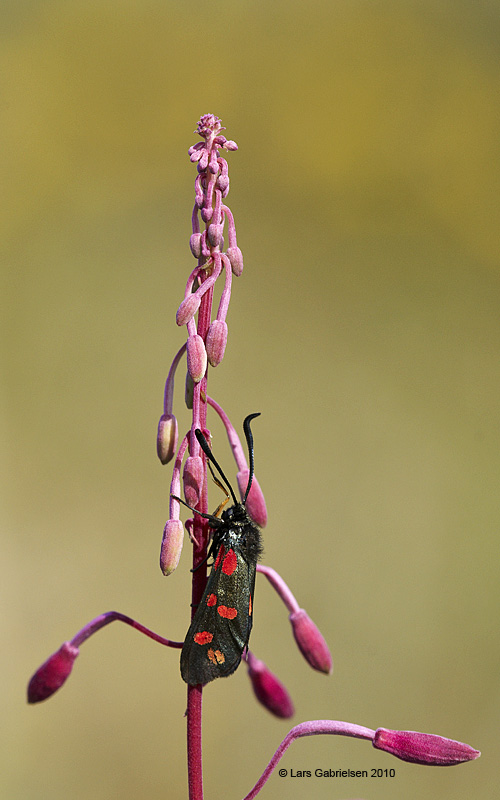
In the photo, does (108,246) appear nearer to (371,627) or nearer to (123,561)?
(123,561)

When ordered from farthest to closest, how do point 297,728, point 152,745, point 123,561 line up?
point 123,561
point 152,745
point 297,728

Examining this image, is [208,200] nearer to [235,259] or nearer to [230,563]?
[235,259]

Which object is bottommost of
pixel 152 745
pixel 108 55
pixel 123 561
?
pixel 152 745

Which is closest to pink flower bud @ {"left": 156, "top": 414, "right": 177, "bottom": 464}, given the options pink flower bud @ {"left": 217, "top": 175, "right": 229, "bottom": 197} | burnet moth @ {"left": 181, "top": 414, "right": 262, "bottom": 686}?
burnet moth @ {"left": 181, "top": 414, "right": 262, "bottom": 686}

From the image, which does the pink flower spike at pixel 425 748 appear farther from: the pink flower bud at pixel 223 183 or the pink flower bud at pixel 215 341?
the pink flower bud at pixel 223 183

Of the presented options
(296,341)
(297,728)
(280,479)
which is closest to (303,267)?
(296,341)

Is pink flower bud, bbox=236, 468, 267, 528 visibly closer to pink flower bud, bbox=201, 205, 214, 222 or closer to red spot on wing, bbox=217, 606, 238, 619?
red spot on wing, bbox=217, 606, 238, 619
